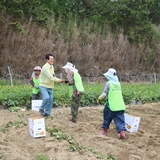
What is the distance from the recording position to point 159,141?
26.3 feet

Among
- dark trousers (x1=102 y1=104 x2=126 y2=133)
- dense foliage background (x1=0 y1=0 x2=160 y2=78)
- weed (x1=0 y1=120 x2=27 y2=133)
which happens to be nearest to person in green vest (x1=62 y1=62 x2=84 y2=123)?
dark trousers (x1=102 y1=104 x2=126 y2=133)

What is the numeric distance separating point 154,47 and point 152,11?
23.5ft

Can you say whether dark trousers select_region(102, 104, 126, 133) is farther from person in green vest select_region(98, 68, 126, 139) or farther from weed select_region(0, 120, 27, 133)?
weed select_region(0, 120, 27, 133)

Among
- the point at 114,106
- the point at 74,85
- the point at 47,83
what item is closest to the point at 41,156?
the point at 114,106

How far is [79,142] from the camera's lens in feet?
24.0

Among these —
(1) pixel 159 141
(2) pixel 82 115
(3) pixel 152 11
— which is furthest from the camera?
(3) pixel 152 11

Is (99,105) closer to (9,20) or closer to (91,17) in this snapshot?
(9,20)

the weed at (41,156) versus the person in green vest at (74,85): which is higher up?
the person in green vest at (74,85)

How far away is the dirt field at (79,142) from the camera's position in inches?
248

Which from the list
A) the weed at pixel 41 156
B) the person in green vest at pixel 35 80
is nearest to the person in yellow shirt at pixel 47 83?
the person in green vest at pixel 35 80

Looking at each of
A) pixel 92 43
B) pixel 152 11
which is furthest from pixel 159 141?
pixel 152 11

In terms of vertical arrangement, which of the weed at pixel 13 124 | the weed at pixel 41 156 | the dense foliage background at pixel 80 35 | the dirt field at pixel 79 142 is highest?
the dense foliage background at pixel 80 35

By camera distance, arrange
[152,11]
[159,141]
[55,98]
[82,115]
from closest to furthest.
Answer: [159,141]
[82,115]
[55,98]
[152,11]

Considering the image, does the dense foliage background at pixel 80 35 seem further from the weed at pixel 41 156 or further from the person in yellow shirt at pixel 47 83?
the weed at pixel 41 156
